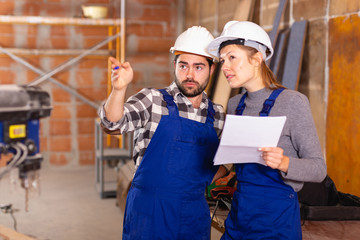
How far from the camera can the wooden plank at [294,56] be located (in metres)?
2.93

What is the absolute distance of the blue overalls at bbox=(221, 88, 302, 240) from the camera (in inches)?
56.9

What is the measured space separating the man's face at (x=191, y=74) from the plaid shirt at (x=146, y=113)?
0.04 m

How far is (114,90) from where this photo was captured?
1.47 m

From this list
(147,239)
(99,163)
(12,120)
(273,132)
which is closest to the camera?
(12,120)

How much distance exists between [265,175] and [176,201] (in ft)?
1.26

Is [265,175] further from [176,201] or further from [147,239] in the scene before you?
[147,239]

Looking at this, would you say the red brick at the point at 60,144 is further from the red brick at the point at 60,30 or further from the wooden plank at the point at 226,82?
the wooden plank at the point at 226,82

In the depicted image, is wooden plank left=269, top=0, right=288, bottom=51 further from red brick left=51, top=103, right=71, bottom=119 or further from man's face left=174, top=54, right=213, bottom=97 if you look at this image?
red brick left=51, top=103, right=71, bottom=119

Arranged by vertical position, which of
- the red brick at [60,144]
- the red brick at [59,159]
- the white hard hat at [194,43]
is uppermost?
the white hard hat at [194,43]

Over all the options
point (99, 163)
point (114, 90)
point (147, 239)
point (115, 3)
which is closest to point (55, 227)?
point (99, 163)

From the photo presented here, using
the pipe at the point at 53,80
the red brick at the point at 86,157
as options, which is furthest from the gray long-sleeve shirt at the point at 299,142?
the red brick at the point at 86,157

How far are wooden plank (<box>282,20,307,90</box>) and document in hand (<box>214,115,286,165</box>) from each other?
1676 mm

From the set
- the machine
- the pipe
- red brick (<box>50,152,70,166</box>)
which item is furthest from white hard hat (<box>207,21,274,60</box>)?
red brick (<box>50,152,70,166</box>)

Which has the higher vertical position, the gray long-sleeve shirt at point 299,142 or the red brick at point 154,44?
the red brick at point 154,44
